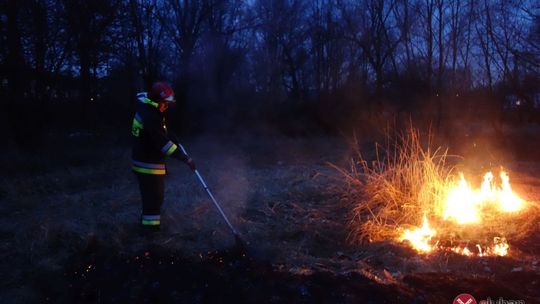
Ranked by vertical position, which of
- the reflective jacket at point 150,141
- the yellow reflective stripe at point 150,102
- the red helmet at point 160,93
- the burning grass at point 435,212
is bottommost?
the burning grass at point 435,212

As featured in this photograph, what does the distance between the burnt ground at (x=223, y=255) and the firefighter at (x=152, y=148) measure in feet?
1.30

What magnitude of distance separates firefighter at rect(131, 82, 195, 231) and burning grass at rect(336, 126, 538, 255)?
233 cm

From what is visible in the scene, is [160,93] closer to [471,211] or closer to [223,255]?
[223,255]

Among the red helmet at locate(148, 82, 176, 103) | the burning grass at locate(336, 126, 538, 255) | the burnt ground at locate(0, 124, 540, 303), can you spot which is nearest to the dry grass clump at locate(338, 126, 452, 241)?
the burning grass at locate(336, 126, 538, 255)

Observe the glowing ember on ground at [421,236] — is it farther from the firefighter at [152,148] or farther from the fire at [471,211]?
the firefighter at [152,148]

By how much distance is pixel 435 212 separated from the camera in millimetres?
5410

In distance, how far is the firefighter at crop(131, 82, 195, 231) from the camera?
4.50 meters

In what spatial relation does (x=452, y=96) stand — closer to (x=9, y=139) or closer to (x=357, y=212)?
(x=357, y=212)

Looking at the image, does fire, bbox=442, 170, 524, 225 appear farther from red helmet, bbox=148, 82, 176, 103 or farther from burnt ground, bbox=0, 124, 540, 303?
red helmet, bbox=148, 82, 176, 103

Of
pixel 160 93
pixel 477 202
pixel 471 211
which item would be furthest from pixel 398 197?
pixel 160 93

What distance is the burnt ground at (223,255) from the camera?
11.1ft

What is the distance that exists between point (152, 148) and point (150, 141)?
9 centimetres

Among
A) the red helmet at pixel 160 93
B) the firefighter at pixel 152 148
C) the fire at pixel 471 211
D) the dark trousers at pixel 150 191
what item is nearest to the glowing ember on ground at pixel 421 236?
the fire at pixel 471 211

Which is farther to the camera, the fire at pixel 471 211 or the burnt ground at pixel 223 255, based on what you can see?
the fire at pixel 471 211
